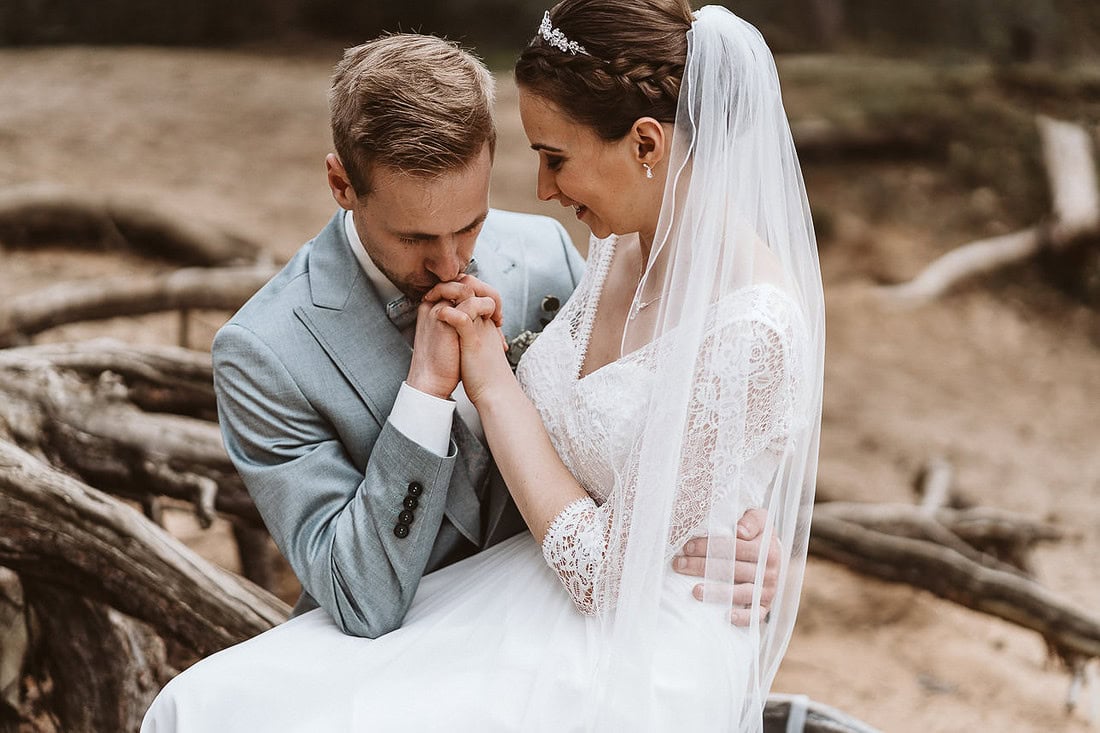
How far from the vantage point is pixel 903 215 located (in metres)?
7.71

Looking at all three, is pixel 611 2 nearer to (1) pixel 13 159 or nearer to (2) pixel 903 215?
(1) pixel 13 159

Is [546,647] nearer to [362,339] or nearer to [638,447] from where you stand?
[638,447]

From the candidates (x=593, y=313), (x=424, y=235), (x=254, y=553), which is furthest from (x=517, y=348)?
(x=254, y=553)

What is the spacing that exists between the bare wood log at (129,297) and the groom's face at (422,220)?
2.37 metres

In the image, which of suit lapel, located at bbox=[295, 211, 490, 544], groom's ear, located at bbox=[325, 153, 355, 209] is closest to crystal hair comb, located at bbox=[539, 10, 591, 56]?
groom's ear, located at bbox=[325, 153, 355, 209]

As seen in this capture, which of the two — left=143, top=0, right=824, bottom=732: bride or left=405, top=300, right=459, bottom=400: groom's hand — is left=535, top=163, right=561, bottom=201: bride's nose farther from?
left=405, top=300, right=459, bottom=400: groom's hand

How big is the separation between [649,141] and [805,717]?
1.42 metres

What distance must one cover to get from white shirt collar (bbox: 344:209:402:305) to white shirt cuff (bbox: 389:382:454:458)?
0.31 meters

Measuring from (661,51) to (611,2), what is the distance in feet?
0.42

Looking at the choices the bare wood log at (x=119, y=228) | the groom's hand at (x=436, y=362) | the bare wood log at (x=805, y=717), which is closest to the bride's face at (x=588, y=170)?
the groom's hand at (x=436, y=362)

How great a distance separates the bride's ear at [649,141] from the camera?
1.96 metres

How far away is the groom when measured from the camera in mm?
1973

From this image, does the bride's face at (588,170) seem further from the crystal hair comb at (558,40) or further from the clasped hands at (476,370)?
the clasped hands at (476,370)

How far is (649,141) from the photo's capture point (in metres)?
1.98
